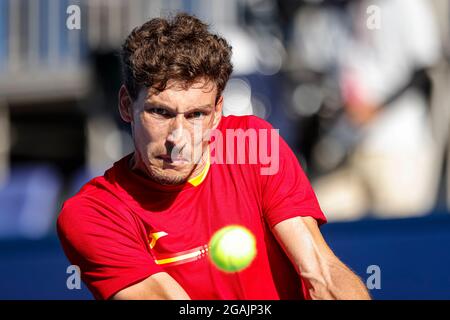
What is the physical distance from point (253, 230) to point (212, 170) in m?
0.28

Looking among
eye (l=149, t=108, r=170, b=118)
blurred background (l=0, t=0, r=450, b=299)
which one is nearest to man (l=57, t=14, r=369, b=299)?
eye (l=149, t=108, r=170, b=118)

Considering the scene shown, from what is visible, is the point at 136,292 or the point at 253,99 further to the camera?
the point at 253,99

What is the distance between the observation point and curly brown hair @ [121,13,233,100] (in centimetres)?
321

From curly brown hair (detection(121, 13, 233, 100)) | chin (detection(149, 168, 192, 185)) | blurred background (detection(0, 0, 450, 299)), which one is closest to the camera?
curly brown hair (detection(121, 13, 233, 100))

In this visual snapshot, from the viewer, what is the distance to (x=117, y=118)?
31.3 ft

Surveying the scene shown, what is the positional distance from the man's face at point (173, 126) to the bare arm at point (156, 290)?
1.15 ft

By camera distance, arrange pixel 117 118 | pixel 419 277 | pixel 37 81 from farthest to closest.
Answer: pixel 37 81
pixel 117 118
pixel 419 277

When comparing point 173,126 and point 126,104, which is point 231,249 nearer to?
point 173,126

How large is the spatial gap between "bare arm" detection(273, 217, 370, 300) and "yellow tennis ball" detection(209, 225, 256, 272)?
5.0 inches

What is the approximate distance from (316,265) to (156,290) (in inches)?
22.9

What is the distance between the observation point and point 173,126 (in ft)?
10.6

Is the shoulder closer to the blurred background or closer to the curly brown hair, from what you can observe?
the curly brown hair

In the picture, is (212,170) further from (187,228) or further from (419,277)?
(419,277)
